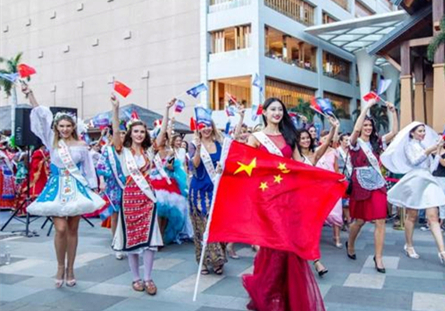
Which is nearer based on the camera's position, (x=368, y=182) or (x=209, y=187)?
(x=209, y=187)

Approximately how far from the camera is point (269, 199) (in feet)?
13.7

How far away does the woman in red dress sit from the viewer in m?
5.91

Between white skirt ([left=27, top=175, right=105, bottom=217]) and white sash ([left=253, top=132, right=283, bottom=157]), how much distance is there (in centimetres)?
197

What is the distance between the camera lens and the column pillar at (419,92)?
66.0 feet

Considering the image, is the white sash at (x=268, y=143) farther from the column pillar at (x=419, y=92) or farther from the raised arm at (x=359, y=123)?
the column pillar at (x=419, y=92)

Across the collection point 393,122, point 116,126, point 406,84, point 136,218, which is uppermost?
point 406,84

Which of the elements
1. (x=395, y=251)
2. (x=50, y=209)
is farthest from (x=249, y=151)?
(x=395, y=251)

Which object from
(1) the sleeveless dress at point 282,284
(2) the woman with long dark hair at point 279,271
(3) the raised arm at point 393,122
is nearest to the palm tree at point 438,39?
(3) the raised arm at point 393,122

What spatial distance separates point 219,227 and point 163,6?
1181 inches

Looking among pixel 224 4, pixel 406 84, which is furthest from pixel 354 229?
pixel 224 4

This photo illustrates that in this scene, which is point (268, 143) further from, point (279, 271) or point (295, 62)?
point (295, 62)

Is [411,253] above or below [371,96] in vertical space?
below

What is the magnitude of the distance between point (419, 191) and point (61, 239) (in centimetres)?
441

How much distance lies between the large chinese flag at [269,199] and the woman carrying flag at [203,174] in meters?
1.59
